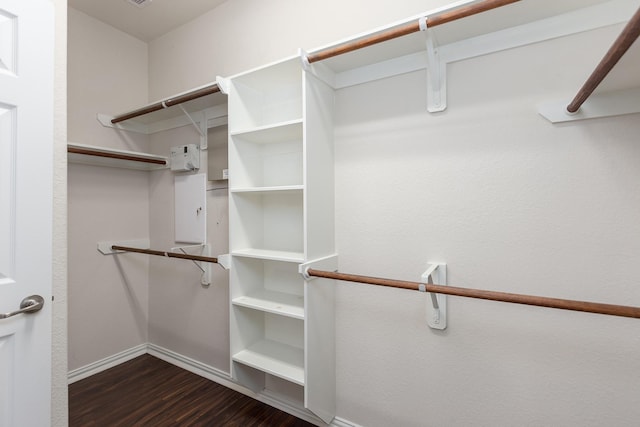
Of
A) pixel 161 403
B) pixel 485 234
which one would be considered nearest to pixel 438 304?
pixel 485 234

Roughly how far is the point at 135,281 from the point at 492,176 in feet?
9.19

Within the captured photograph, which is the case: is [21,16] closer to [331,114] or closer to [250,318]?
[331,114]

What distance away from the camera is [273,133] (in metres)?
1.74

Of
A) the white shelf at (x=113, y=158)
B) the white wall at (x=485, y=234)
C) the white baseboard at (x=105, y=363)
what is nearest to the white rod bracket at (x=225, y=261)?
the white wall at (x=485, y=234)

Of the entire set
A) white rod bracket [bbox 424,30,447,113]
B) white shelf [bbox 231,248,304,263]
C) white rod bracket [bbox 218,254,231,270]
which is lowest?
white rod bracket [bbox 218,254,231,270]

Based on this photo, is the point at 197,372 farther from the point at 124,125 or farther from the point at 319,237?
the point at 124,125

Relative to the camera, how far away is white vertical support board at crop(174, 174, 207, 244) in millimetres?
2375

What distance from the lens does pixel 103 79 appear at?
2.50m

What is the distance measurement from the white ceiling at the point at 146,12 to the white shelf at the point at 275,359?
2.35 m

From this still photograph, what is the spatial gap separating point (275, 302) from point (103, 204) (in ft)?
5.74

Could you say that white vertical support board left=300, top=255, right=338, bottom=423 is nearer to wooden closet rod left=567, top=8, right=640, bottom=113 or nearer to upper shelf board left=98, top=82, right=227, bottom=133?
wooden closet rod left=567, top=8, right=640, bottom=113

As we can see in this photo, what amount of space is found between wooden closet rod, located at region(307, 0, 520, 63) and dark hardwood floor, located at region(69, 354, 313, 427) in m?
2.02

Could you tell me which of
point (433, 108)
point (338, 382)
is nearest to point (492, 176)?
point (433, 108)

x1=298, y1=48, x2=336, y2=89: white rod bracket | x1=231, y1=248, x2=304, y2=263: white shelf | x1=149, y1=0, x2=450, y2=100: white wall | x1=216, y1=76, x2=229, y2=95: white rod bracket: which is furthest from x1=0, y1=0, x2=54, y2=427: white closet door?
x1=149, y1=0, x2=450, y2=100: white wall
